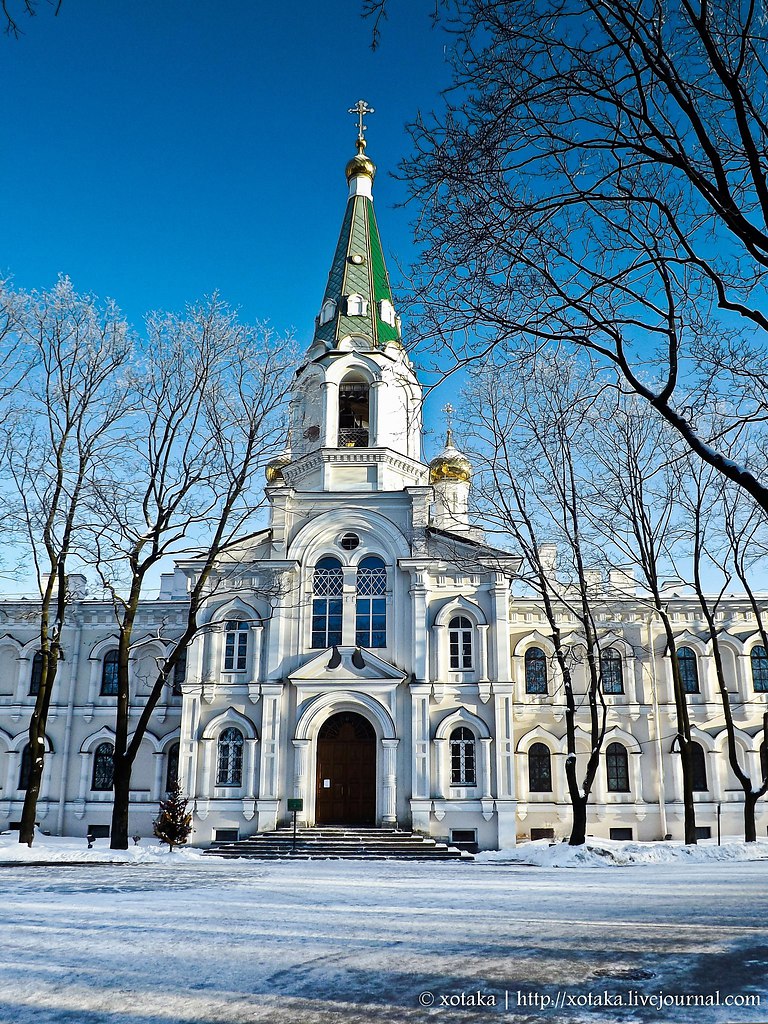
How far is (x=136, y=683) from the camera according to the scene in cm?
2839

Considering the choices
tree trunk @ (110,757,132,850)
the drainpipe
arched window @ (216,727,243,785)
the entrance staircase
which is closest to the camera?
tree trunk @ (110,757,132,850)

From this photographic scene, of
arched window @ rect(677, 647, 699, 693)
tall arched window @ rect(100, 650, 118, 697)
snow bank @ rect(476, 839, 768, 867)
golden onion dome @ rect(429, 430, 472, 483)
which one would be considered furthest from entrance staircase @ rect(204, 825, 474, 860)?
golden onion dome @ rect(429, 430, 472, 483)

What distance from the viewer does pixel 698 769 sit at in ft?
89.4

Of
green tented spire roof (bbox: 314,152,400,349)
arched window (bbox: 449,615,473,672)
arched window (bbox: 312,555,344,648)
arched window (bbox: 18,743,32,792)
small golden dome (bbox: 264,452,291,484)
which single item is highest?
green tented spire roof (bbox: 314,152,400,349)

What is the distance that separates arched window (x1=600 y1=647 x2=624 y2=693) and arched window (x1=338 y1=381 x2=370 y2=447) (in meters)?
10.5

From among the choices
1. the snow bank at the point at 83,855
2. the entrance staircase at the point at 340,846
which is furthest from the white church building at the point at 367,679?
the snow bank at the point at 83,855

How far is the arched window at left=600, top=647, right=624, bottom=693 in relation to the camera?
27.9 m

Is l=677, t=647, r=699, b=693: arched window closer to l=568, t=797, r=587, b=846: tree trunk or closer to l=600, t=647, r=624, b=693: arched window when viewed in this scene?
l=600, t=647, r=624, b=693: arched window

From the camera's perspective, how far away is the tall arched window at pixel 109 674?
28.4 metres

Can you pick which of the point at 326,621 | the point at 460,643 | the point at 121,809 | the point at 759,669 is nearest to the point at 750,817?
the point at 759,669

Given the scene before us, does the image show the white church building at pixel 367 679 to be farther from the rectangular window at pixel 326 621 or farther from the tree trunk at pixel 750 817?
the tree trunk at pixel 750 817

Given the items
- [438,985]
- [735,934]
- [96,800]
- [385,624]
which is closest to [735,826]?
[385,624]

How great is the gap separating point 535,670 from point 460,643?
4.01 meters

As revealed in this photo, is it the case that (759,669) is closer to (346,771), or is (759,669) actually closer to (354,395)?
(346,771)
